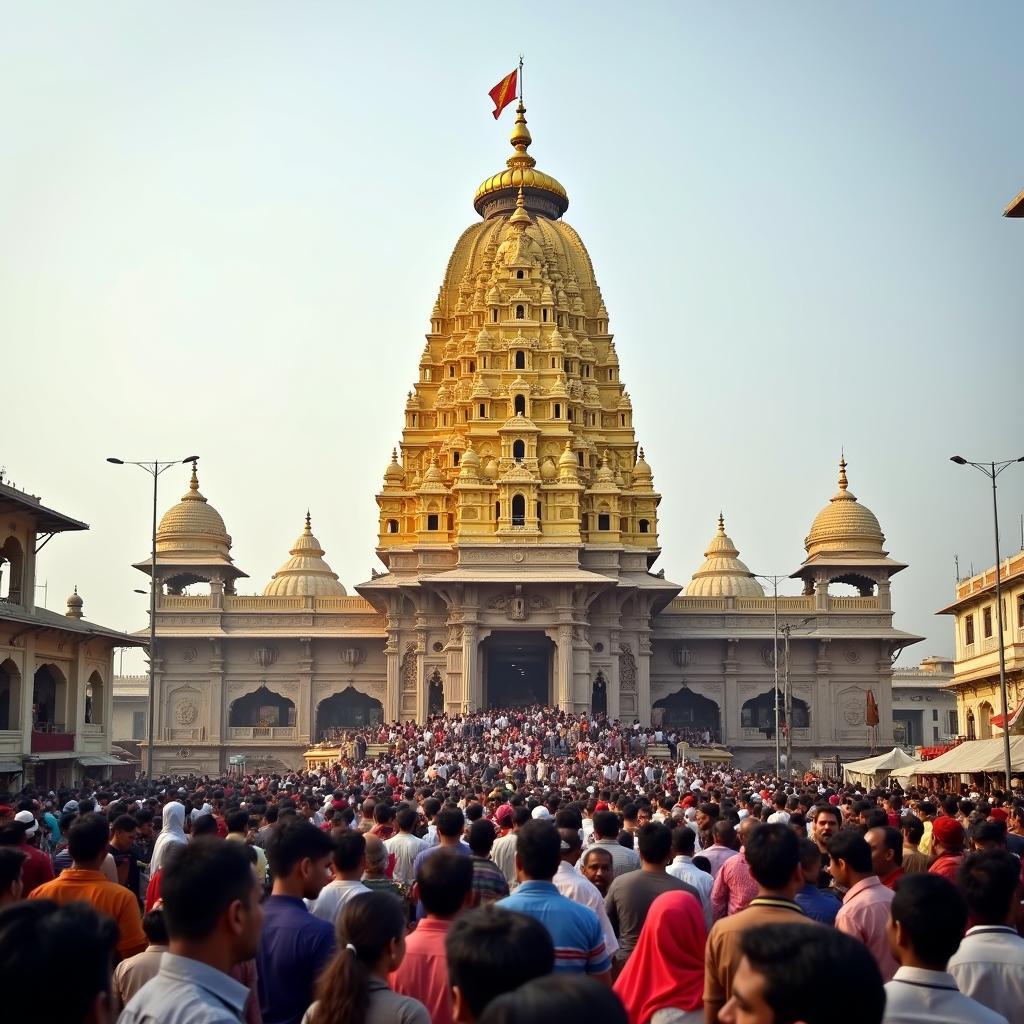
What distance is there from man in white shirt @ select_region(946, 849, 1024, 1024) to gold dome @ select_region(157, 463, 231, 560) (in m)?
54.9

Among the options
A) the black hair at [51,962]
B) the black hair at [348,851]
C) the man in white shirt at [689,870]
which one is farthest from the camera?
the man in white shirt at [689,870]

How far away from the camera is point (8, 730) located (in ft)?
116

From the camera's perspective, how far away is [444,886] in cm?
632

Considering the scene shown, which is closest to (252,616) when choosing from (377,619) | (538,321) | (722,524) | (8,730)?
(377,619)

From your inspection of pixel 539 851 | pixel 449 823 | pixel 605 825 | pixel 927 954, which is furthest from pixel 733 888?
pixel 927 954

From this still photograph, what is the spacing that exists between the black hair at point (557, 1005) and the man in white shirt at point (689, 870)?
6629 millimetres

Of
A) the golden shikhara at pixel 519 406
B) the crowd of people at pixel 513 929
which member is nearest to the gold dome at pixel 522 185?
the golden shikhara at pixel 519 406

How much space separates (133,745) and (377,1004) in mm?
68761

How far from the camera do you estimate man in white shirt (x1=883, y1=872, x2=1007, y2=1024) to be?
5250 mm

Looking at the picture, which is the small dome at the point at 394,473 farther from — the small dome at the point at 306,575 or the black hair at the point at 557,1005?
the black hair at the point at 557,1005

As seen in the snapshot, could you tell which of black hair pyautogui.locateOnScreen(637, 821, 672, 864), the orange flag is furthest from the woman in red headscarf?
the orange flag

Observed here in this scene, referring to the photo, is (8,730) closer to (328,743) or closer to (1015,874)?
(328,743)

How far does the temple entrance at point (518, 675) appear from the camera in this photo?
178 ft

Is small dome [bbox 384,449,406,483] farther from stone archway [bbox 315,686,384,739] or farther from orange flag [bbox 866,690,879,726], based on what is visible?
orange flag [bbox 866,690,879,726]
